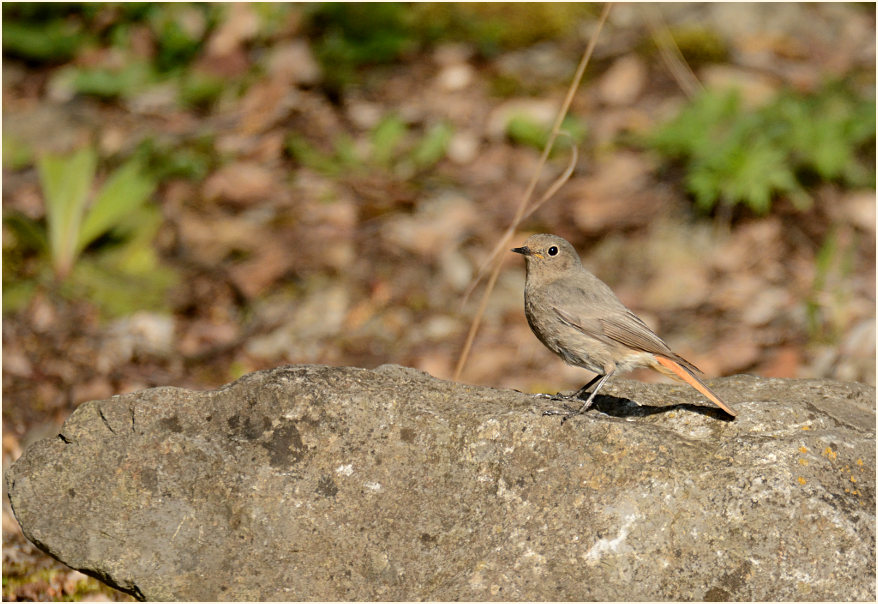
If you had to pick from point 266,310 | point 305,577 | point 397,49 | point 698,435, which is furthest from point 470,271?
point 305,577

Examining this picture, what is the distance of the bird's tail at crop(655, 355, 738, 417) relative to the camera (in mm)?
4066

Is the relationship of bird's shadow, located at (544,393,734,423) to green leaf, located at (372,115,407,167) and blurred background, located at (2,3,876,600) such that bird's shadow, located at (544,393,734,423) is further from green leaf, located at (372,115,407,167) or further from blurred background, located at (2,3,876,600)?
green leaf, located at (372,115,407,167)

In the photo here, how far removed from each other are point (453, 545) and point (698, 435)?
4.03 ft

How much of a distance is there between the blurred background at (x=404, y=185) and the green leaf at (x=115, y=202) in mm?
30

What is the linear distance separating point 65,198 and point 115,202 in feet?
1.40

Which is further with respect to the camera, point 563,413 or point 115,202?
point 115,202

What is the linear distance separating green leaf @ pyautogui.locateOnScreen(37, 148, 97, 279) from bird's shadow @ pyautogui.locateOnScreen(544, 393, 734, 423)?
5.37 m

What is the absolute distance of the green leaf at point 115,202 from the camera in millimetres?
8438

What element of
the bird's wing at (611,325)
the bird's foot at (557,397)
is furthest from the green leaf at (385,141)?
the bird's foot at (557,397)

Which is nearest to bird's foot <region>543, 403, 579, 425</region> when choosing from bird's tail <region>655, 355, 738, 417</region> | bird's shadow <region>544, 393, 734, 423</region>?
bird's shadow <region>544, 393, 734, 423</region>

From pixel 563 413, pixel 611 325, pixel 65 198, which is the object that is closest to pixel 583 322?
pixel 611 325

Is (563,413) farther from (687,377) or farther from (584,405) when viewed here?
(687,377)

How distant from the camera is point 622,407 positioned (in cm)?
460

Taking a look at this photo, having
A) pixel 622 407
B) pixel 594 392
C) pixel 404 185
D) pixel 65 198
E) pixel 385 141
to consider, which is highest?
pixel 594 392
